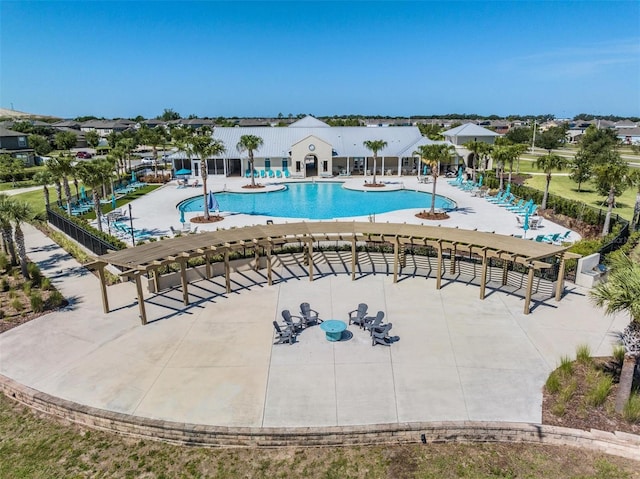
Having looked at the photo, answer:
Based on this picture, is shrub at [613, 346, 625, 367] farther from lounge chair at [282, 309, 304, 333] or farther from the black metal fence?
the black metal fence

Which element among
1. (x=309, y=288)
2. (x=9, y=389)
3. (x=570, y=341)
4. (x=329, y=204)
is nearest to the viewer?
(x=9, y=389)

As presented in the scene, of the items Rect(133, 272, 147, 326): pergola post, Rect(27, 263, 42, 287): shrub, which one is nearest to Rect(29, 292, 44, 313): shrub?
Rect(27, 263, 42, 287): shrub

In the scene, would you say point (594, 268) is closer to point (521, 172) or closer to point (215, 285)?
point (215, 285)

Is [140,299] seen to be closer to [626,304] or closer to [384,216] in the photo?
[626,304]

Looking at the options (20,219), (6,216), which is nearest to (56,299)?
(20,219)

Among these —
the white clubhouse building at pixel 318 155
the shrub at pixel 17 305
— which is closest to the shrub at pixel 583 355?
the shrub at pixel 17 305

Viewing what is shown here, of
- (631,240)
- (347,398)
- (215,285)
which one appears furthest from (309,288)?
(631,240)
